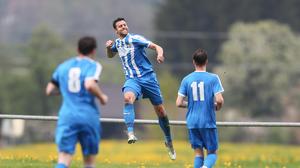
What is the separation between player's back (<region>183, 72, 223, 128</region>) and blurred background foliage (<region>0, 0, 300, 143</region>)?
64.6m

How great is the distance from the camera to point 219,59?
11056cm

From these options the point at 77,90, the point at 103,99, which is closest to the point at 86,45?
the point at 77,90

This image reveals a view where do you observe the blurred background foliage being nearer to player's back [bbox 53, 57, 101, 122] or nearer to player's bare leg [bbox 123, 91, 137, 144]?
player's bare leg [bbox 123, 91, 137, 144]

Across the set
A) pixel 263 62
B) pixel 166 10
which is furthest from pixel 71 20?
pixel 263 62

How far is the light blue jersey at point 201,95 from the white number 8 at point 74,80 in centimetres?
262

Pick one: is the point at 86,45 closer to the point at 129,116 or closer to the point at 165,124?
the point at 129,116

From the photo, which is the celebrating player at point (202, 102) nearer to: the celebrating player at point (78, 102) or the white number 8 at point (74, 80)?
the celebrating player at point (78, 102)

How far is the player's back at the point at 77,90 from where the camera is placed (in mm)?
14688

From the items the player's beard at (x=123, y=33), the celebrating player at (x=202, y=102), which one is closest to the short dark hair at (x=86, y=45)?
the celebrating player at (x=202, y=102)

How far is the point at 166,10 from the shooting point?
125688 mm

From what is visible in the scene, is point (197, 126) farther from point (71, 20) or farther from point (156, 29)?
point (71, 20)

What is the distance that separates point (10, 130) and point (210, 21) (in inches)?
1655

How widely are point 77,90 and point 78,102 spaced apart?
0.51ft

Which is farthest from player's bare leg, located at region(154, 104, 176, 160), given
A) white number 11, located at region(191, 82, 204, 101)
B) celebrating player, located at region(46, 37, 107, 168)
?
celebrating player, located at region(46, 37, 107, 168)
